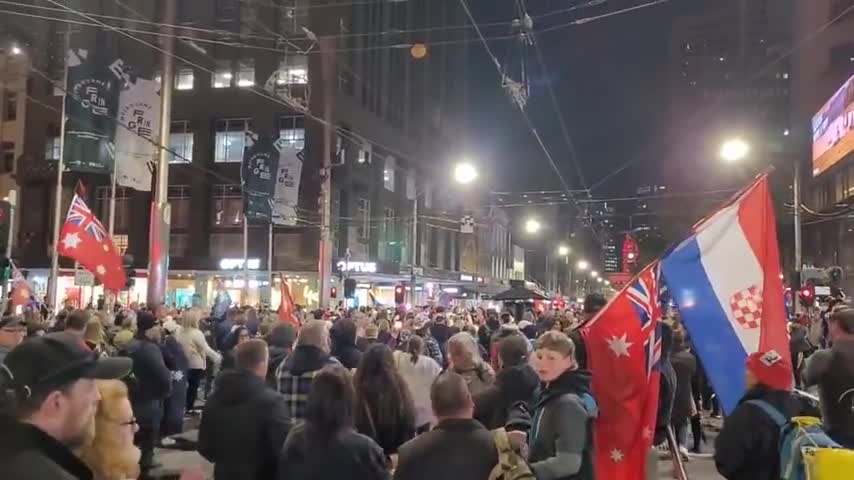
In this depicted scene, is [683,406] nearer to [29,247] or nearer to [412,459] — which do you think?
[412,459]

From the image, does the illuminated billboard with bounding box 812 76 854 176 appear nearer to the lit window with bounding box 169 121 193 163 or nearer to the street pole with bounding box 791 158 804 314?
the street pole with bounding box 791 158 804 314

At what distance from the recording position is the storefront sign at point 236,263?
46062mm

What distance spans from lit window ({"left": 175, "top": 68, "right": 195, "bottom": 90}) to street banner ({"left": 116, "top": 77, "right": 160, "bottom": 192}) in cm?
2694

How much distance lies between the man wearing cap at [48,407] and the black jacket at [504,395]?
12.5 ft

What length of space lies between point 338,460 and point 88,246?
13406 millimetres

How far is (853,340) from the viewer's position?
5203mm

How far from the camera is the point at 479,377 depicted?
21.5ft

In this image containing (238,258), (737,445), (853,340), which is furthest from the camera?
(238,258)

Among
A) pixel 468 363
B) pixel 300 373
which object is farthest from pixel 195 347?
pixel 468 363

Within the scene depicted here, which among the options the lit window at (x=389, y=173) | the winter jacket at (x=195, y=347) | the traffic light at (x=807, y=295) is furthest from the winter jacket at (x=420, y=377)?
the lit window at (x=389, y=173)

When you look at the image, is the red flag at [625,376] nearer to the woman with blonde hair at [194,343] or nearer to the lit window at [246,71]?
the woman with blonde hair at [194,343]

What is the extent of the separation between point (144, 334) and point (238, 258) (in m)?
38.4

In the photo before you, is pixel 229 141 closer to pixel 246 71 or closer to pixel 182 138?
pixel 182 138

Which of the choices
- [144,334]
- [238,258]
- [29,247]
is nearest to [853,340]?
[144,334]
